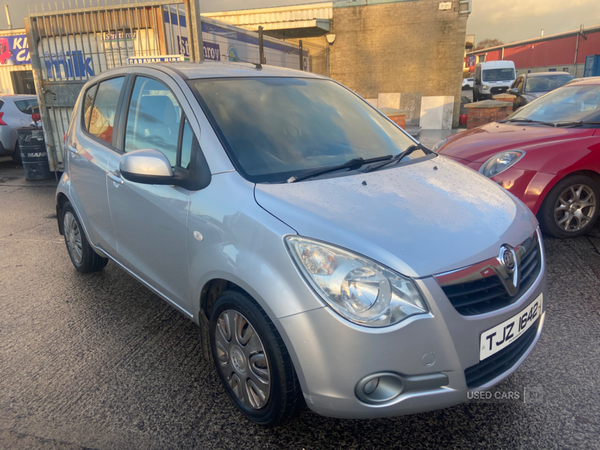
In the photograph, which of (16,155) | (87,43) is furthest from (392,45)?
(16,155)

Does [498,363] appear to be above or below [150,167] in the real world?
below

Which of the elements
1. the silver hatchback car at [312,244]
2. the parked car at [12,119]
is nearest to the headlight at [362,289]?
the silver hatchback car at [312,244]

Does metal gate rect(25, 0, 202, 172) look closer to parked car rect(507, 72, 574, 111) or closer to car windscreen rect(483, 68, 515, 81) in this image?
parked car rect(507, 72, 574, 111)

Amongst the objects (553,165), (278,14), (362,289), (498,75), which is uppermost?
(278,14)

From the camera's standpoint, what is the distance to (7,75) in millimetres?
20359

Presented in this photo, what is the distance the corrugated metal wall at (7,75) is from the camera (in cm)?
2016

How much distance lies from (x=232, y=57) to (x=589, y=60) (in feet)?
102

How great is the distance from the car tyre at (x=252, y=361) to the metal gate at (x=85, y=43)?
235 inches

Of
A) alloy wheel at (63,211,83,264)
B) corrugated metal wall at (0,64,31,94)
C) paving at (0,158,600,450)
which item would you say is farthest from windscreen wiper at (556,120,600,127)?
corrugated metal wall at (0,64,31,94)

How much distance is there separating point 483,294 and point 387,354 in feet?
1.65

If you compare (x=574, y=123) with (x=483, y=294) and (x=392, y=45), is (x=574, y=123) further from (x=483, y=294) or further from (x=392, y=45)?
(x=392, y=45)

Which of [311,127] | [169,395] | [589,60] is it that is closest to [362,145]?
[311,127]

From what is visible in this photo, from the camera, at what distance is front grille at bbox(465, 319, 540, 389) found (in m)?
1.92

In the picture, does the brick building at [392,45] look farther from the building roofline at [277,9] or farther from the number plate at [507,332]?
the number plate at [507,332]
